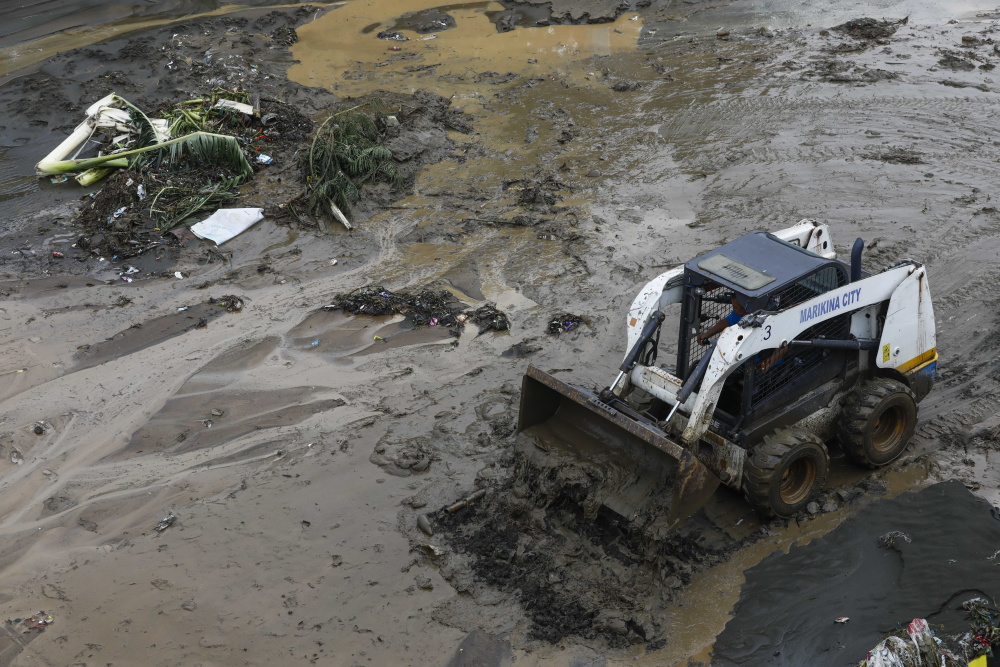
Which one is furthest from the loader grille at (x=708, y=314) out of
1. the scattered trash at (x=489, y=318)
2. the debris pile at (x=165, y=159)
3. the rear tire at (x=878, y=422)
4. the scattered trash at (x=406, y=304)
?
the debris pile at (x=165, y=159)

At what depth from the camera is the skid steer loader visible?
5863 millimetres

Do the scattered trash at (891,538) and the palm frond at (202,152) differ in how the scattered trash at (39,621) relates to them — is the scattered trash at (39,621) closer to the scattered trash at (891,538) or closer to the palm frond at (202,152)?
the scattered trash at (891,538)

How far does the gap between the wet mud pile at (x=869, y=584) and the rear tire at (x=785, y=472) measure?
0.35 meters

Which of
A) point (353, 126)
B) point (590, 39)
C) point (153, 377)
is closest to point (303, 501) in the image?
point (153, 377)

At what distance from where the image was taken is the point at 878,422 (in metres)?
6.84

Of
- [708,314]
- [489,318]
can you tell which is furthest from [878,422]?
[489,318]

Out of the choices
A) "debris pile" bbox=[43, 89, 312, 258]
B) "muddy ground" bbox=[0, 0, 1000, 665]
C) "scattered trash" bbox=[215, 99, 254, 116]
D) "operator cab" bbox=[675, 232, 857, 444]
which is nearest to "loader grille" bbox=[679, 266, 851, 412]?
"operator cab" bbox=[675, 232, 857, 444]

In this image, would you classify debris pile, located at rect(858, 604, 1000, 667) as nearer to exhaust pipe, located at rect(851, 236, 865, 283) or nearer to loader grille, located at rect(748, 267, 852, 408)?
loader grille, located at rect(748, 267, 852, 408)

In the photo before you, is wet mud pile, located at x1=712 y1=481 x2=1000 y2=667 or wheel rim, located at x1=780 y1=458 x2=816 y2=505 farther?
wheel rim, located at x1=780 y1=458 x2=816 y2=505

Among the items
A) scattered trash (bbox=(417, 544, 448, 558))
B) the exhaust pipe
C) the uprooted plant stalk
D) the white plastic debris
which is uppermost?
the exhaust pipe

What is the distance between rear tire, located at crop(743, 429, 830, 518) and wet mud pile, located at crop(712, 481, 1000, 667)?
1.15ft

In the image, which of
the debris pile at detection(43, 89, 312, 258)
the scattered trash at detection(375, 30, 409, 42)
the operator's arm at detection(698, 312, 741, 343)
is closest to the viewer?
the operator's arm at detection(698, 312, 741, 343)

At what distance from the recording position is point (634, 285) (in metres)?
9.60

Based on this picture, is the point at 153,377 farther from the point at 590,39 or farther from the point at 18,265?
the point at 590,39
